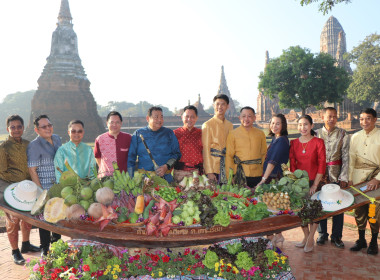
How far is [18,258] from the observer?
15.5 feet

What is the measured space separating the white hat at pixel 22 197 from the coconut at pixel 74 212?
26.4 inches

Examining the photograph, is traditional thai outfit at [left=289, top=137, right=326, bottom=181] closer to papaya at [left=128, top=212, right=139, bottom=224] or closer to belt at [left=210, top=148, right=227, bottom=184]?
belt at [left=210, top=148, right=227, bottom=184]

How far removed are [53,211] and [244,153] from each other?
8.88ft

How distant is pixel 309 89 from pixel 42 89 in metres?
32.2

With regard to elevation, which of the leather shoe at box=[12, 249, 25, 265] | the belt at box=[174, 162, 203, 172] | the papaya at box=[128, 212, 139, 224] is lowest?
the leather shoe at box=[12, 249, 25, 265]

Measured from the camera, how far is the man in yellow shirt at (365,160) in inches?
186

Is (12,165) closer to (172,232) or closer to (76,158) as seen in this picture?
(76,158)

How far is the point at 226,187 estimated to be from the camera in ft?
13.0

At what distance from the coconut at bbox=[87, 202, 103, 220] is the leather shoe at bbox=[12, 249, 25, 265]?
2.20 m

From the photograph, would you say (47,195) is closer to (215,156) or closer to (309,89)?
(215,156)

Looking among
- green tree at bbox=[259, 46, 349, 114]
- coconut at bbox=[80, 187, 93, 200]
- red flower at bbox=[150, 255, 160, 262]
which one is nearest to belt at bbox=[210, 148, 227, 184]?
red flower at bbox=[150, 255, 160, 262]

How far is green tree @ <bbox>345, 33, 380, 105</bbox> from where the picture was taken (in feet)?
114

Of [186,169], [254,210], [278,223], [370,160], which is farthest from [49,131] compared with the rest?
[370,160]

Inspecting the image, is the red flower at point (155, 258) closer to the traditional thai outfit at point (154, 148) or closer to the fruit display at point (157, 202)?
the fruit display at point (157, 202)
